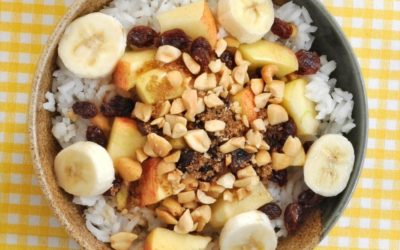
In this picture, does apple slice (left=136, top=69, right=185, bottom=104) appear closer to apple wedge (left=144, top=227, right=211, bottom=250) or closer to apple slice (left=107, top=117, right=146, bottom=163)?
apple slice (left=107, top=117, right=146, bottom=163)

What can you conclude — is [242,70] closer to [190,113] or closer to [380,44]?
[190,113]

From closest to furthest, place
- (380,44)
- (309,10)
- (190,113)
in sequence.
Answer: (190,113)
(309,10)
(380,44)

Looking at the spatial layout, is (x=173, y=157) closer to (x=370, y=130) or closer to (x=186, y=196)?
(x=186, y=196)

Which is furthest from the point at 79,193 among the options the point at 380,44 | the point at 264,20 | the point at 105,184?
the point at 380,44

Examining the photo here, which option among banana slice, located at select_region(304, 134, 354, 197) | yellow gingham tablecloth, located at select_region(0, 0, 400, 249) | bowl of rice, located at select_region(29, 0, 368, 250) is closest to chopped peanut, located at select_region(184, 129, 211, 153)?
bowl of rice, located at select_region(29, 0, 368, 250)

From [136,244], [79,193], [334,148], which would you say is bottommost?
[136,244]

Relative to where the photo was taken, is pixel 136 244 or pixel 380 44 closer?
pixel 136 244
